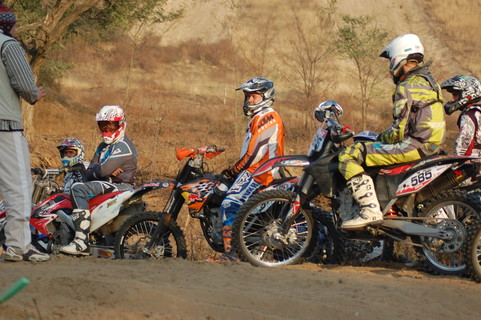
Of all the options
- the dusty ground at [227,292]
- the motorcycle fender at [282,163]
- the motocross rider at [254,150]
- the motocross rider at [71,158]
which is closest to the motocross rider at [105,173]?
the motocross rider at [71,158]

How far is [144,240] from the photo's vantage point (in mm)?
8422

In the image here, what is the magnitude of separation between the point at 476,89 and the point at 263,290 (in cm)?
373

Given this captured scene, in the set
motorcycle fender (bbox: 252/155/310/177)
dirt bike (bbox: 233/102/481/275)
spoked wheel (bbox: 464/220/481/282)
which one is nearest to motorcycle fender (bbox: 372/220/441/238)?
dirt bike (bbox: 233/102/481/275)

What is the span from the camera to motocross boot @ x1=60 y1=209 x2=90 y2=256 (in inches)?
338

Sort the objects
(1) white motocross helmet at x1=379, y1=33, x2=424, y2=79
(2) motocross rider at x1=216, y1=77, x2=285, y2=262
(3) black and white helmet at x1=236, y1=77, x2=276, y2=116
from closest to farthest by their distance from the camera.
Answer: (1) white motocross helmet at x1=379, y1=33, x2=424, y2=79, (2) motocross rider at x1=216, y1=77, x2=285, y2=262, (3) black and white helmet at x1=236, y1=77, x2=276, y2=116

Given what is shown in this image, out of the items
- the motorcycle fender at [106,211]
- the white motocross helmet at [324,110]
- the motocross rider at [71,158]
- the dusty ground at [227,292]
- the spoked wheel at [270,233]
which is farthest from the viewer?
the motocross rider at [71,158]

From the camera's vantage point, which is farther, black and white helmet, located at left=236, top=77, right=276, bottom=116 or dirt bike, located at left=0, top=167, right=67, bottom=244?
dirt bike, located at left=0, top=167, right=67, bottom=244

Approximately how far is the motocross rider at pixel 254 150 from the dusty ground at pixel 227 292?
0.88 m

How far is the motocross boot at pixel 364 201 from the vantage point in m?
7.00

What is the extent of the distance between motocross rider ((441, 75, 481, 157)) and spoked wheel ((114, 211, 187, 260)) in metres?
3.09

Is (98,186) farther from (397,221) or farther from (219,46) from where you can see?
(219,46)

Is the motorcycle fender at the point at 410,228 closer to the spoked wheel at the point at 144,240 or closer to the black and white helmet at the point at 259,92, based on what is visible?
the black and white helmet at the point at 259,92

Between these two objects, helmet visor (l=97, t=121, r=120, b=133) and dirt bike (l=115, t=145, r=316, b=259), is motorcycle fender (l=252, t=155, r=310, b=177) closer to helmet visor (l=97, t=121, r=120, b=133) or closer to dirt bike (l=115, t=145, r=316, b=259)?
dirt bike (l=115, t=145, r=316, b=259)

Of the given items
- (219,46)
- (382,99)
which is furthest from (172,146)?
(219,46)
